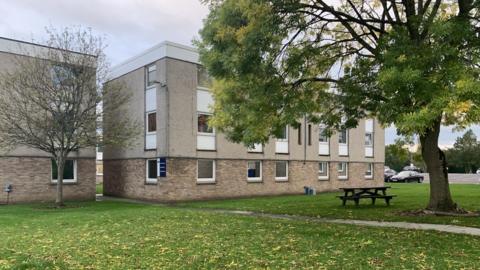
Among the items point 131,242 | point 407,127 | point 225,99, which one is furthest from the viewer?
point 225,99

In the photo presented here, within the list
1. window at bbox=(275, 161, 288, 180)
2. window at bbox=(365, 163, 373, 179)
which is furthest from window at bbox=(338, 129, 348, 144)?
window at bbox=(275, 161, 288, 180)

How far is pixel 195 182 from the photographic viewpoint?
24812 millimetres

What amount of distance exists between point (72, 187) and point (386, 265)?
21106mm

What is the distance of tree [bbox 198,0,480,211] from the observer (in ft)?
29.8

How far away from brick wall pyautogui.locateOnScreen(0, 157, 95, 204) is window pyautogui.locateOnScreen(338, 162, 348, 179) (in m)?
18.3

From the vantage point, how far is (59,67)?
20922mm

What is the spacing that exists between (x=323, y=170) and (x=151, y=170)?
13.5m

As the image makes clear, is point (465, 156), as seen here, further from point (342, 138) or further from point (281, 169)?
point (281, 169)

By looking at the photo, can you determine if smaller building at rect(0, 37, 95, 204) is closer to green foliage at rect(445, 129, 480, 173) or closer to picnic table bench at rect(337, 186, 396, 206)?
picnic table bench at rect(337, 186, 396, 206)

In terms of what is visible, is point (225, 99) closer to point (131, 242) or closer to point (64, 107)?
point (131, 242)

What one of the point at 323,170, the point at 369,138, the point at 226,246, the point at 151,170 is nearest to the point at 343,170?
the point at 323,170

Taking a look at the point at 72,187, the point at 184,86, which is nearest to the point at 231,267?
the point at 184,86

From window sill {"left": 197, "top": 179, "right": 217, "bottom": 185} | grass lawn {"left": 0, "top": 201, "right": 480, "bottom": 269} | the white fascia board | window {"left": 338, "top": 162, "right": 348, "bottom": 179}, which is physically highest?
the white fascia board

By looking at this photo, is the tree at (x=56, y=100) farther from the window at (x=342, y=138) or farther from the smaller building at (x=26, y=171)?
the window at (x=342, y=138)
